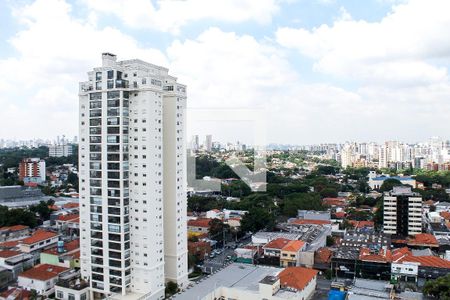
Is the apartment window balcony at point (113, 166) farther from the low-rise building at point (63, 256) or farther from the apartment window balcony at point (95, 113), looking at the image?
the low-rise building at point (63, 256)

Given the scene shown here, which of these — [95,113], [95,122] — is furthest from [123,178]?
[95,113]

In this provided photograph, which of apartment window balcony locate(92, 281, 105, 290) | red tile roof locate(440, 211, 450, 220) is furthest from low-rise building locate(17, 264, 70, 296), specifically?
red tile roof locate(440, 211, 450, 220)

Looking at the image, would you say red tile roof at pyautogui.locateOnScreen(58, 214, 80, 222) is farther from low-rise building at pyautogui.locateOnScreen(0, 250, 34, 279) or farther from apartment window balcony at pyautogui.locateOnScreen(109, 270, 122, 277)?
apartment window balcony at pyautogui.locateOnScreen(109, 270, 122, 277)

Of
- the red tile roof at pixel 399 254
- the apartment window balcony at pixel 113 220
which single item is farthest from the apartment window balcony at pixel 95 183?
the red tile roof at pixel 399 254

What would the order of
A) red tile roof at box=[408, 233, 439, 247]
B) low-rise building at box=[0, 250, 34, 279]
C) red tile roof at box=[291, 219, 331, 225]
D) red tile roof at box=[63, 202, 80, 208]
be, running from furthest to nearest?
red tile roof at box=[63, 202, 80, 208]
red tile roof at box=[291, 219, 331, 225]
red tile roof at box=[408, 233, 439, 247]
low-rise building at box=[0, 250, 34, 279]

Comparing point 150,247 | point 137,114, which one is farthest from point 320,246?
point 137,114

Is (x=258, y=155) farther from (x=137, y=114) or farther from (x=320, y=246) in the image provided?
(x=137, y=114)

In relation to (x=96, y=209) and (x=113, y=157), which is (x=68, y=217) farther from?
(x=113, y=157)
